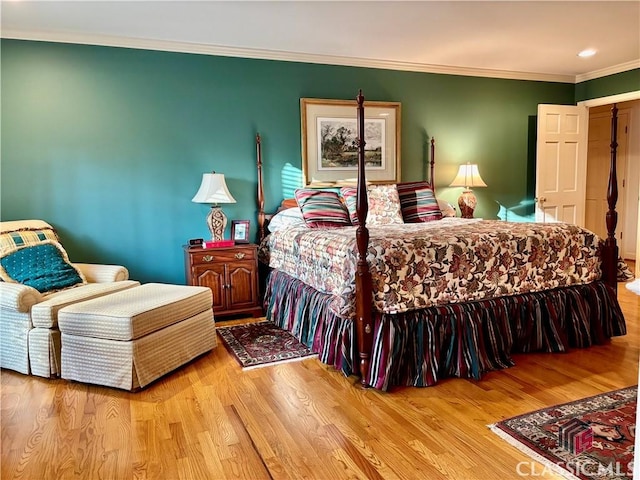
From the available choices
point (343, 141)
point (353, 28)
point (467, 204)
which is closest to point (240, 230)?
point (343, 141)

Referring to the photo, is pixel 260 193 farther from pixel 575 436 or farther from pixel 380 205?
pixel 575 436

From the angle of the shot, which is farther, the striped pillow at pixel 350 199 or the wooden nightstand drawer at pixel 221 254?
the striped pillow at pixel 350 199

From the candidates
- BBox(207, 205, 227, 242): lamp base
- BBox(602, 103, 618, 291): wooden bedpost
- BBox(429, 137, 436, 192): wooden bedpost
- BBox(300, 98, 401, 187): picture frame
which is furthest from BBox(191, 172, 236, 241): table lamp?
BBox(602, 103, 618, 291): wooden bedpost

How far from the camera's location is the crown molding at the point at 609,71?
498 centimetres

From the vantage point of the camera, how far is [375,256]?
101 inches

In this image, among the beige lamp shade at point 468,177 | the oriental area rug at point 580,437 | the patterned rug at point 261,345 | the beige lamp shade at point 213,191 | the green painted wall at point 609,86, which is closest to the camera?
the oriental area rug at point 580,437

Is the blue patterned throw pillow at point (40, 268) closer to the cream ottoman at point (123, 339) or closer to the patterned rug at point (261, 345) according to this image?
the cream ottoman at point (123, 339)

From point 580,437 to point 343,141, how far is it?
10.9 ft

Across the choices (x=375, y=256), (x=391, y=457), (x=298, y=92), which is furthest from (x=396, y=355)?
(x=298, y=92)

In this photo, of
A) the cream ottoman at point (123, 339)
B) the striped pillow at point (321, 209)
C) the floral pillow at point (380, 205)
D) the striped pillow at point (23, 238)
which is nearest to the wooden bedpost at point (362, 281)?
the cream ottoman at point (123, 339)

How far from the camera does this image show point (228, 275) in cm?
389

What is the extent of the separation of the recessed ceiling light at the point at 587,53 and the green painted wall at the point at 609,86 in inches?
29.3

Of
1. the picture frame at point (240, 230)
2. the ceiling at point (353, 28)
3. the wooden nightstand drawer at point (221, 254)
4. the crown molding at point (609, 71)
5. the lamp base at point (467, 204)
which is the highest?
the ceiling at point (353, 28)

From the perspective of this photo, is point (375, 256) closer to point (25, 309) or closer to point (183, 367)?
point (183, 367)
